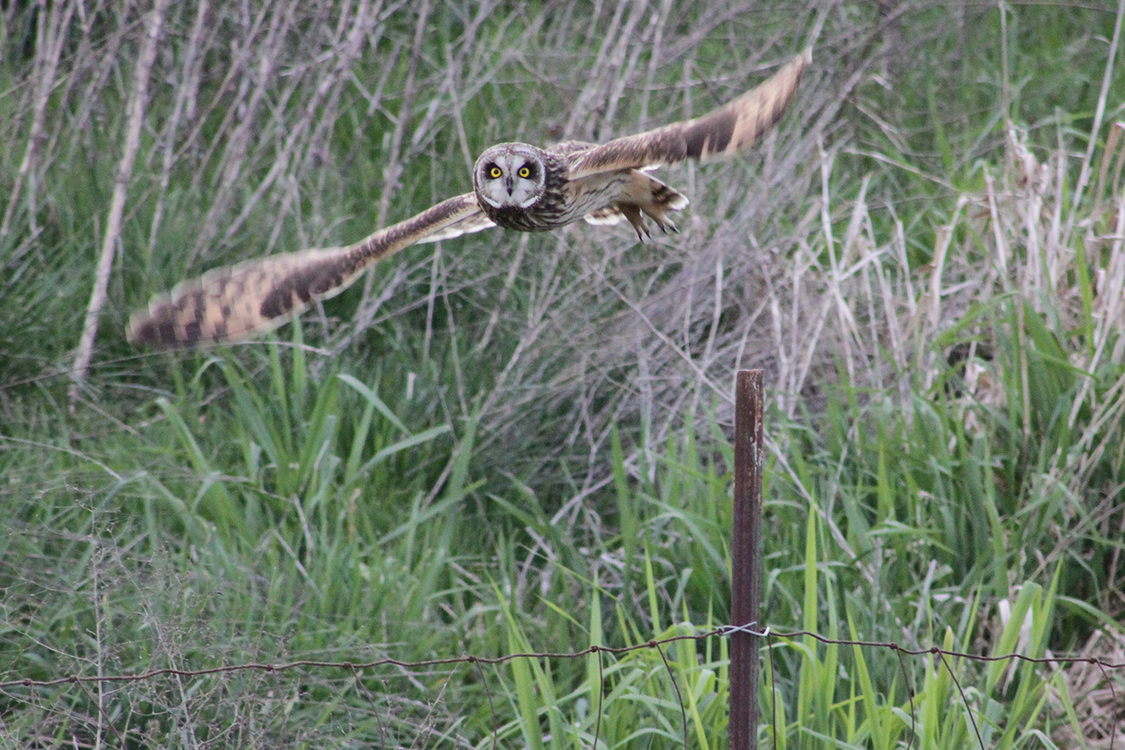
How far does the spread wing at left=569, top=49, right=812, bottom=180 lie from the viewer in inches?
90.0

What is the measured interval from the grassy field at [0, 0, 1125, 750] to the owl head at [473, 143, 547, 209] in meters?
1.03

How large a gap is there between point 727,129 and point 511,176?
78 cm

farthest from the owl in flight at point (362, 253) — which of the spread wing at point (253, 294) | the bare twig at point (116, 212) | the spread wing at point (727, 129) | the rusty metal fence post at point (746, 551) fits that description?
the bare twig at point (116, 212)

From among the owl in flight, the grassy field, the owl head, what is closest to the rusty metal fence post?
the grassy field

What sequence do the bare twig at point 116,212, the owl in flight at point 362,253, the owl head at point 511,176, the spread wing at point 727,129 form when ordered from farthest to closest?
the bare twig at point 116,212 < the owl head at point 511,176 < the owl in flight at point 362,253 < the spread wing at point 727,129

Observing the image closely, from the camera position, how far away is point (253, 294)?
2.95m

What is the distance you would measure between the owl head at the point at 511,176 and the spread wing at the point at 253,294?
0.77 feet

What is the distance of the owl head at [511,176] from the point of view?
2.94 m

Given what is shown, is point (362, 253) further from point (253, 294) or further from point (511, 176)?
point (511, 176)

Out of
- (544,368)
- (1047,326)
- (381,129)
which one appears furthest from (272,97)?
→ (1047,326)

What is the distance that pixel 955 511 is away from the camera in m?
3.57

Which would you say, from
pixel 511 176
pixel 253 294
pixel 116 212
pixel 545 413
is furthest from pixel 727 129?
pixel 116 212

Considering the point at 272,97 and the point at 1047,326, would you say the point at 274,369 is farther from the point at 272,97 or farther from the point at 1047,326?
the point at 1047,326

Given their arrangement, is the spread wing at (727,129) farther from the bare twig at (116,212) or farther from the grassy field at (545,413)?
the bare twig at (116,212)
